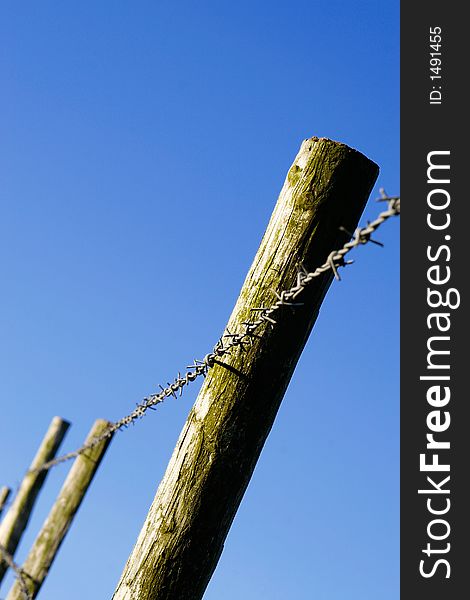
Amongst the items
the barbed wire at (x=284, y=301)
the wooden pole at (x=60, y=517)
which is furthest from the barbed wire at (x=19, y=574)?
the barbed wire at (x=284, y=301)

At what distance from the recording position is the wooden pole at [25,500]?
20.2 feet

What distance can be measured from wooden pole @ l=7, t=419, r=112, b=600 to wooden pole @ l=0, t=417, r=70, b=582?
1.50 feet

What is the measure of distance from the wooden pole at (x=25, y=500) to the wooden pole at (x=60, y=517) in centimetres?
46

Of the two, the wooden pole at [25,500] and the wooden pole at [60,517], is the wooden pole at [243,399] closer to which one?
the wooden pole at [60,517]

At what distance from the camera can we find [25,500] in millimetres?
6273

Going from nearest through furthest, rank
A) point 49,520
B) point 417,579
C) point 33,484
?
point 417,579, point 49,520, point 33,484

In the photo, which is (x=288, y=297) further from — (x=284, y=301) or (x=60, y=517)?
(x=60, y=517)

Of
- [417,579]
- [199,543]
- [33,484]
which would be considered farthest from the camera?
[33,484]

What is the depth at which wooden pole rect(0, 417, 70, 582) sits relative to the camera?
617cm

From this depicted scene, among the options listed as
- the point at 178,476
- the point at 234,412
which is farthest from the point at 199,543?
the point at 234,412

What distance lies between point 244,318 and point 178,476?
55 cm

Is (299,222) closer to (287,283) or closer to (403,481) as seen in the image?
(287,283)

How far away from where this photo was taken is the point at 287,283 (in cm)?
256

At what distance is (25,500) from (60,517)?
621 mm
